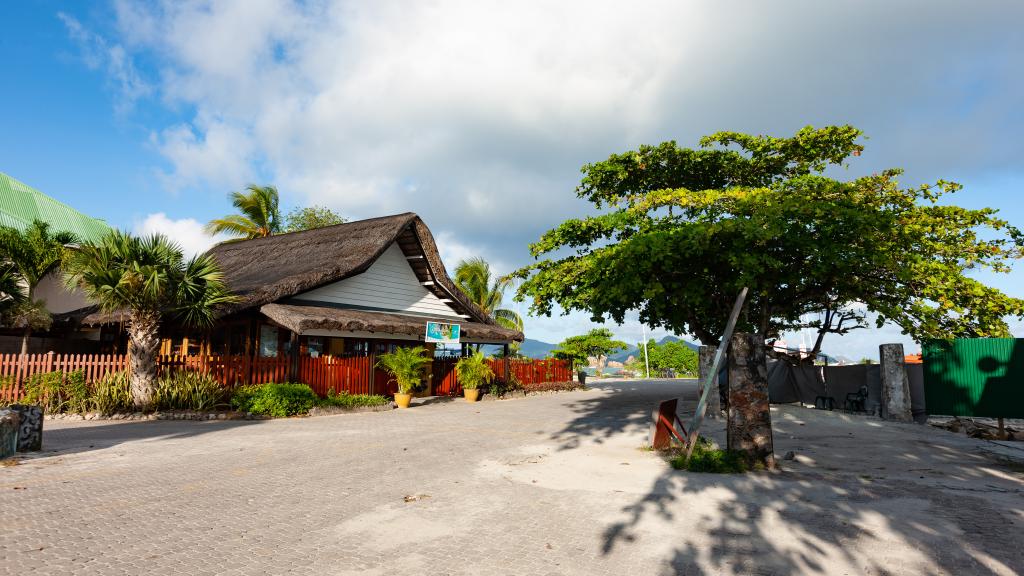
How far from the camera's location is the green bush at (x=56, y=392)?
1211 centimetres

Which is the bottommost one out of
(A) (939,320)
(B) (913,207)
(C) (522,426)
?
(C) (522,426)

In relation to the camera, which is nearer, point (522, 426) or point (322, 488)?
point (322, 488)

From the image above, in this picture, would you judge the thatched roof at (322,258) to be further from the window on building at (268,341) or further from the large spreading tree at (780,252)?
the large spreading tree at (780,252)

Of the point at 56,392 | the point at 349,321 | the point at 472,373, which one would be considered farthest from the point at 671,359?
the point at 56,392

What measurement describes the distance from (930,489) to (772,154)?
815 cm

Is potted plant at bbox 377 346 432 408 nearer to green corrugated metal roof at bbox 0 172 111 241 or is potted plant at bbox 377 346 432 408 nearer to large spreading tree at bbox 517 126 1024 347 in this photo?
large spreading tree at bbox 517 126 1024 347

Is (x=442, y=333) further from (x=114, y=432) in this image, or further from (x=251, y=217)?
(x=251, y=217)

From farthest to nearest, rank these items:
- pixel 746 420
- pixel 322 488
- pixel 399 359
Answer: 1. pixel 399 359
2. pixel 746 420
3. pixel 322 488

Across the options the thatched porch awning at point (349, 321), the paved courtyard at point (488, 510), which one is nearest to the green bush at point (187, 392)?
the thatched porch awning at point (349, 321)

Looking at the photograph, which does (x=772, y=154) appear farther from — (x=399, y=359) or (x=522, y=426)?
(x=399, y=359)

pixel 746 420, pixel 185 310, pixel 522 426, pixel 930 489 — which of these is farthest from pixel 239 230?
pixel 930 489

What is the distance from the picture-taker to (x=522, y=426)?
40.1ft

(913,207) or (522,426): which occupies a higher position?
(913,207)

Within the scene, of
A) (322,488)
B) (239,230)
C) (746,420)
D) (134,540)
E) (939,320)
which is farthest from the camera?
(239,230)
